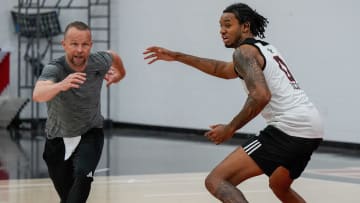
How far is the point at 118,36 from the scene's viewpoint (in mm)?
19375

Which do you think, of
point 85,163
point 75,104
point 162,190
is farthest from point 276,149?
point 162,190

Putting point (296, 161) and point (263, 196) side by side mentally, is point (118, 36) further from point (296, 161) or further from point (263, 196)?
point (296, 161)

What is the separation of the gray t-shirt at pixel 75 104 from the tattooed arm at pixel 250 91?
42.2 inches

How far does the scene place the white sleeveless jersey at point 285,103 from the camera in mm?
6625

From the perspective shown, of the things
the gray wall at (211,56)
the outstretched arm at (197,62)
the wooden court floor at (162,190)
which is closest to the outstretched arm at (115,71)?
the outstretched arm at (197,62)

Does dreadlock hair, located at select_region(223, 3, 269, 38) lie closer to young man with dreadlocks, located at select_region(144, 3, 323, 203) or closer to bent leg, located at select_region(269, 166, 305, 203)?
young man with dreadlocks, located at select_region(144, 3, 323, 203)

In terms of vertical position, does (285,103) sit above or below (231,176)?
above

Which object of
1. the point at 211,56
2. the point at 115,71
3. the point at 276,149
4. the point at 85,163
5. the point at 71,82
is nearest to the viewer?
the point at 71,82

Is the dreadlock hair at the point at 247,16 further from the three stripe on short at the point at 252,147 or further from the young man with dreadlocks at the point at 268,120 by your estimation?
the three stripe on short at the point at 252,147

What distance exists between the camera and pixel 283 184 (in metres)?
6.93

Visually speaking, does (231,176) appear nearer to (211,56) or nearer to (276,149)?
(276,149)

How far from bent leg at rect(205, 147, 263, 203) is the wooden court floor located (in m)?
3.18

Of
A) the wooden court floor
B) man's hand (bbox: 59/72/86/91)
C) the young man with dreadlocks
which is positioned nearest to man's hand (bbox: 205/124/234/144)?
the young man with dreadlocks

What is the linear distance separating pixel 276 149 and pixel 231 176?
42 centimetres
